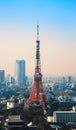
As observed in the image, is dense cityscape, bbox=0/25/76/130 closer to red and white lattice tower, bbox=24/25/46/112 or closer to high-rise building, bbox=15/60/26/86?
red and white lattice tower, bbox=24/25/46/112

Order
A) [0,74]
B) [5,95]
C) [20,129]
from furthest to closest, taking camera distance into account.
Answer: [0,74] < [5,95] < [20,129]

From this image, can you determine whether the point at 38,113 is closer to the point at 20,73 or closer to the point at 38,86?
the point at 38,86

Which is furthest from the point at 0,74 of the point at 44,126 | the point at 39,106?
the point at 44,126

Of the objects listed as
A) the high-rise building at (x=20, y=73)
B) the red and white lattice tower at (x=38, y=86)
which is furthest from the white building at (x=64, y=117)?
the high-rise building at (x=20, y=73)

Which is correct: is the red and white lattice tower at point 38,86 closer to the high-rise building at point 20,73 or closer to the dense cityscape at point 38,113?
the dense cityscape at point 38,113

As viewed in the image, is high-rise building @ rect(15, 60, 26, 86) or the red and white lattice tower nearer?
the red and white lattice tower

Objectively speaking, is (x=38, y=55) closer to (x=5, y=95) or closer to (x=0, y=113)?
(x=0, y=113)

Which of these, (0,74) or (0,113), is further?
(0,74)

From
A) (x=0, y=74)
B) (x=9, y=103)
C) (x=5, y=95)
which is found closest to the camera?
(x=9, y=103)

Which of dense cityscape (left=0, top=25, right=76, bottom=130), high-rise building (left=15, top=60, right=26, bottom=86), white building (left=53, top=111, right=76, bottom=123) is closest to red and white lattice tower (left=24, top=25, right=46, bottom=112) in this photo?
dense cityscape (left=0, top=25, right=76, bottom=130)
